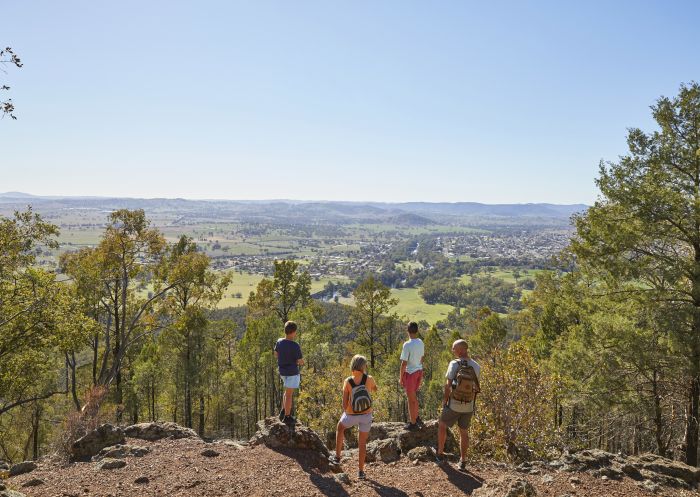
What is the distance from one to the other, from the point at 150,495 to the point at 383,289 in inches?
830

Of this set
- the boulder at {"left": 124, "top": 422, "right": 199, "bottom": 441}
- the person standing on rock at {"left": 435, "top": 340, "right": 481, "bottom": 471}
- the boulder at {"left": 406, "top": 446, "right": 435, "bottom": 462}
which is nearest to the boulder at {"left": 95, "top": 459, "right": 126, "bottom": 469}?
the boulder at {"left": 124, "top": 422, "right": 199, "bottom": 441}

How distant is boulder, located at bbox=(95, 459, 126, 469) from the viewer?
7926mm

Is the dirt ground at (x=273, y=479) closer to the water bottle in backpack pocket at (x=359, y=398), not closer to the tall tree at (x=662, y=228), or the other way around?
the water bottle in backpack pocket at (x=359, y=398)

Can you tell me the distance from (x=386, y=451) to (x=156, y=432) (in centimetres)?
598

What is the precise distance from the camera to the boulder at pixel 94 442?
9352 mm

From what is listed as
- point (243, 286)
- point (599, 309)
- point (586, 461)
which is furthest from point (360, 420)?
point (243, 286)

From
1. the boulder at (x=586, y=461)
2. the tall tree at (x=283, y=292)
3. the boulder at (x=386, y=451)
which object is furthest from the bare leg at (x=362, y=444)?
the tall tree at (x=283, y=292)

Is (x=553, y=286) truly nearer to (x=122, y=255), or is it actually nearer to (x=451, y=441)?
(x=451, y=441)

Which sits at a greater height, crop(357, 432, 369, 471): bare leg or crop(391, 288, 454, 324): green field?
crop(357, 432, 369, 471): bare leg

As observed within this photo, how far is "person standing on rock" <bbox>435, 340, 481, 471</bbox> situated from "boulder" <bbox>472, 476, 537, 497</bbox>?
3.80 ft

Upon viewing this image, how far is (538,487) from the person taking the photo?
6.99 m

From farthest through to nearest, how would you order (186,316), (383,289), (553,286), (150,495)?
(383,289)
(553,286)
(186,316)
(150,495)

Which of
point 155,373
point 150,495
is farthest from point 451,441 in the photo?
point 155,373

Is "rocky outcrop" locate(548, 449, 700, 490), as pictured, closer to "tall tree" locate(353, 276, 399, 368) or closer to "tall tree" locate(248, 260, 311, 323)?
"tall tree" locate(353, 276, 399, 368)
